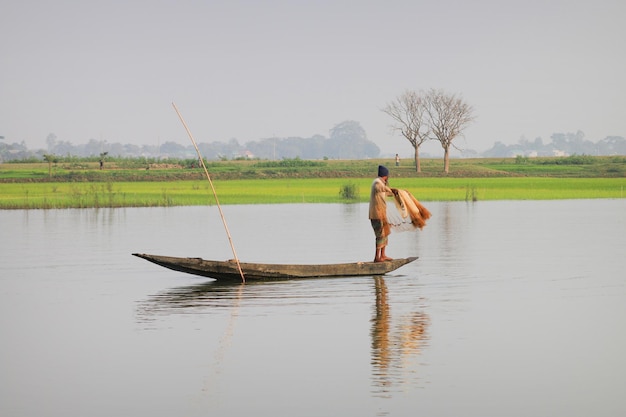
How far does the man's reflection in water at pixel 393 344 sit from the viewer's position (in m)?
11.7

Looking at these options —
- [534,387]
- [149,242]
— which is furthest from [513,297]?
[149,242]

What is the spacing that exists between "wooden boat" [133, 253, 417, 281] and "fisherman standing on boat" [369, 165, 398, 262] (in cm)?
41

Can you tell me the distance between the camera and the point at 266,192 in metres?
62.1

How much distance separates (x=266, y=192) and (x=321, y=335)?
157 feet

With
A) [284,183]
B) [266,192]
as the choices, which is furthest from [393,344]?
[284,183]

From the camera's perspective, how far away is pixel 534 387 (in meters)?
11.4

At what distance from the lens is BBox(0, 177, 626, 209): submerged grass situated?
52219mm

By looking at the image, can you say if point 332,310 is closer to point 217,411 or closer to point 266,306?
point 266,306

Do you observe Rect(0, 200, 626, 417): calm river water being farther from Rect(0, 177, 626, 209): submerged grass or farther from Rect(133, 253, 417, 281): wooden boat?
Rect(0, 177, 626, 209): submerged grass

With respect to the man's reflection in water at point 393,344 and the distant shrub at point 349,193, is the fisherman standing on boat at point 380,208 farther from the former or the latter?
the distant shrub at point 349,193

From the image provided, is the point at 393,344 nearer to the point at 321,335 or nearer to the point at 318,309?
the point at 321,335

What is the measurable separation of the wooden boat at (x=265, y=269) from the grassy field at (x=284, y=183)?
3085cm

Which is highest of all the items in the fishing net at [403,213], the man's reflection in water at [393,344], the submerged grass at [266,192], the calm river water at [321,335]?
the fishing net at [403,213]

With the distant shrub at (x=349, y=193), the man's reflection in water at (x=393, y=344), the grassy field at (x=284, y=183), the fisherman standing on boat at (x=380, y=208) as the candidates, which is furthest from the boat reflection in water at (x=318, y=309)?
the distant shrub at (x=349, y=193)
